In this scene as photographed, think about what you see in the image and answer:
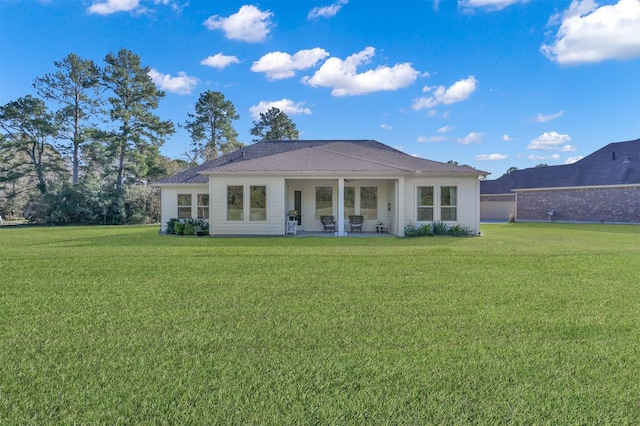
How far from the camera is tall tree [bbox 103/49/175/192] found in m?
31.1

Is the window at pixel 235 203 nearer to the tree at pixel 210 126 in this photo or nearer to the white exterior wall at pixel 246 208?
the white exterior wall at pixel 246 208

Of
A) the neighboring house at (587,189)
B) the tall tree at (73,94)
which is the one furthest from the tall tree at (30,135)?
the neighboring house at (587,189)

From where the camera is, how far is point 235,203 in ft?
47.1

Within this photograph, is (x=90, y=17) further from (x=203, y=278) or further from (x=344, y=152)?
(x=203, y=278)

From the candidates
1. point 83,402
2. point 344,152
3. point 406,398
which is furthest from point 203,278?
point 344,152

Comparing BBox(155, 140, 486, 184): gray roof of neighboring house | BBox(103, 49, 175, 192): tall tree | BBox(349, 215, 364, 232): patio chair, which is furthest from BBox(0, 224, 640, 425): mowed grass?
BBox(103, 49, 175, 192): tall tree

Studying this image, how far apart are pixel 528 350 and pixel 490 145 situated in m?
31.1

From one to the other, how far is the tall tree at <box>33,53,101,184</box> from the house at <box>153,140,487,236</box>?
20736mm

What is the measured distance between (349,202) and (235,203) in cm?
510

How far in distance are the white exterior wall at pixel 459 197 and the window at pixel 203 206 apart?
30.0ft

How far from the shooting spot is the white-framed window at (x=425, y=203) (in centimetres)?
1488

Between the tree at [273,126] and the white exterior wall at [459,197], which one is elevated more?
the tree at [273,126]

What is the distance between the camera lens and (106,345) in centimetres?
350

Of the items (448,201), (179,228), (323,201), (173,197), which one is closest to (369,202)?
(323,201)
